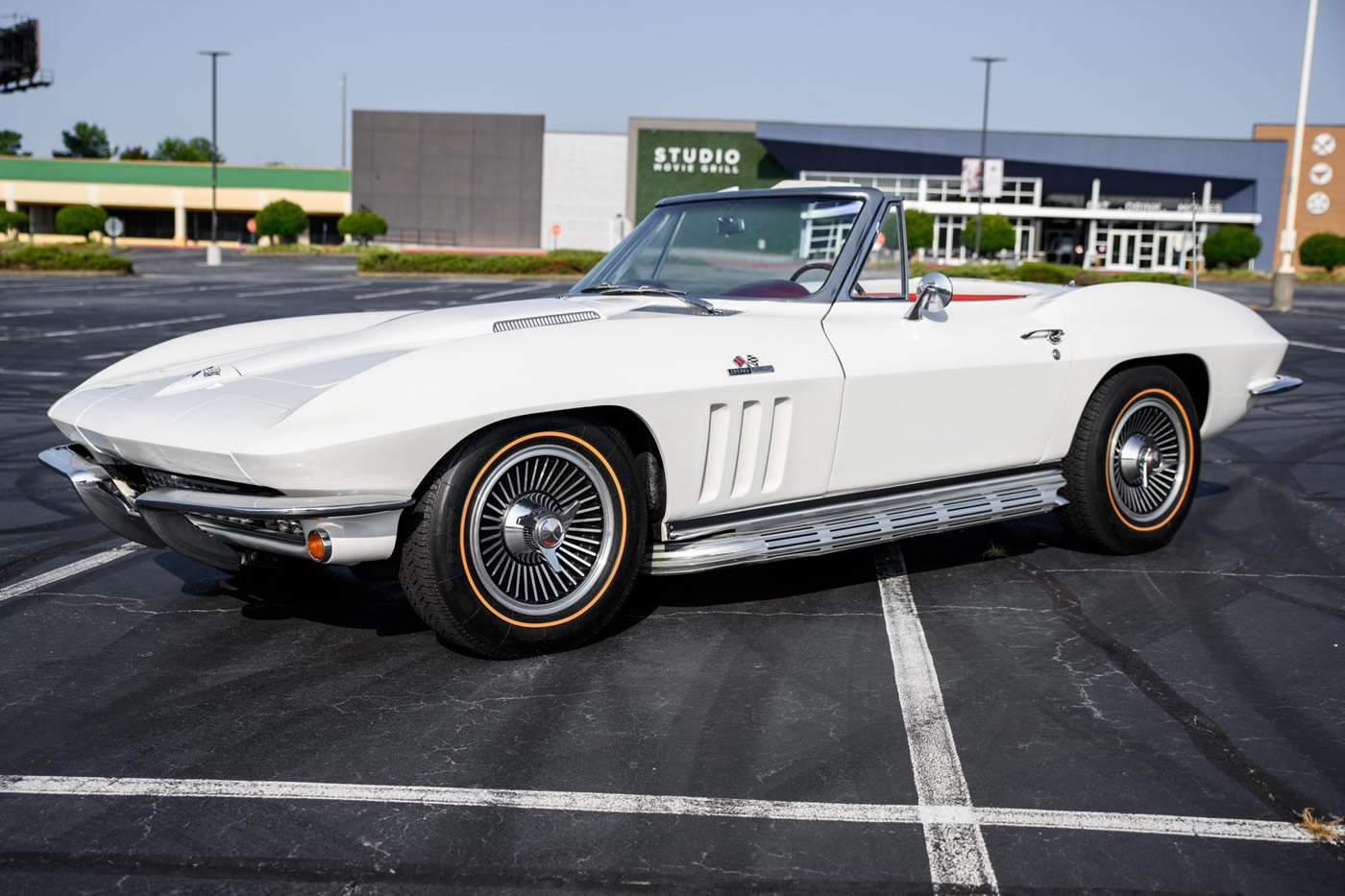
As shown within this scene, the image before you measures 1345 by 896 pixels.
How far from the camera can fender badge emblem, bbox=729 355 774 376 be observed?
4352mm

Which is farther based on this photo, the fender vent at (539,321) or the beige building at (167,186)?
the beige building at (167,186)

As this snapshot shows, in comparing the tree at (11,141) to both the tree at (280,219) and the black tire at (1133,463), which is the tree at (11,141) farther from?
the black tire at (1133,463)

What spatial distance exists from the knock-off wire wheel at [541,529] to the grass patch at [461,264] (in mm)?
36597

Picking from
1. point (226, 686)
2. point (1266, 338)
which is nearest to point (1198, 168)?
point (1266, 338)

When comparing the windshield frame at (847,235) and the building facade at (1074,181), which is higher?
the building facade at (1074,181)

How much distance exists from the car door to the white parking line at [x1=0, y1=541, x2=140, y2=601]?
10.4 ft

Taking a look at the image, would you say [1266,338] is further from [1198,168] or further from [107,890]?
[1198,168]

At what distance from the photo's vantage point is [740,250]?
5375mm

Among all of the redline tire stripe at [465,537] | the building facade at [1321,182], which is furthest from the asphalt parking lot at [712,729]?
the building facade at [1321,182]

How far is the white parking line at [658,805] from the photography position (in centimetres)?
294

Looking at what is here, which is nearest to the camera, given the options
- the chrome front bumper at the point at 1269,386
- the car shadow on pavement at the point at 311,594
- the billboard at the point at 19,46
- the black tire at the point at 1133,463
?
the car shadow on pavement at the point at 311,594

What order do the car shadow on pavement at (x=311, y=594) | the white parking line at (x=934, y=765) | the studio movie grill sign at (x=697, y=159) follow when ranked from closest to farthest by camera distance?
the white parking line at (x=934, y=765), the car shadow on pavement at (x=311, y=594), the studio movie grill sign at (x=697, y=159)

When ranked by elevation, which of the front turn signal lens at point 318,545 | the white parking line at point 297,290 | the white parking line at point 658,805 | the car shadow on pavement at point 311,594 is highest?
the front turn signal lens at point 318,545

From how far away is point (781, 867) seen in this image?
272 centimetres
